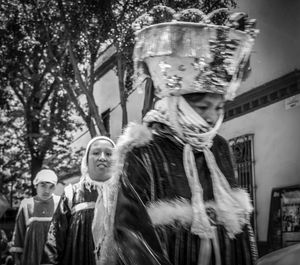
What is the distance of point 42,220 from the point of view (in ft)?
25.1

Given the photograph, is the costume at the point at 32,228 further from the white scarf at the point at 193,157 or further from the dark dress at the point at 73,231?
the white scarf at the point at 193,157

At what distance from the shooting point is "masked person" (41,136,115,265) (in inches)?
179

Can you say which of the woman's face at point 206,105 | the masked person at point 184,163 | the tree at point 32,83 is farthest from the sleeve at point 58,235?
the tree at point 32,83

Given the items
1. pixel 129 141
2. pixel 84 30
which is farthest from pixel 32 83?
pixel 129 141

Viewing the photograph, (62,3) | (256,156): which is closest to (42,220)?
(62,3)

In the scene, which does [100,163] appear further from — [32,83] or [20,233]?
[32,83]

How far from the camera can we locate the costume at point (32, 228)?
741 centimetres

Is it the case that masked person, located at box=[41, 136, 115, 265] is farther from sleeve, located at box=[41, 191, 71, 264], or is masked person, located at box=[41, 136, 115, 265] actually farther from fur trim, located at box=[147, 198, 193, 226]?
fur trim, located at box=[147, 198, 193, 226]

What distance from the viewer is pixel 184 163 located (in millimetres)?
2564

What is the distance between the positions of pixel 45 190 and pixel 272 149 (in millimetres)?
4568

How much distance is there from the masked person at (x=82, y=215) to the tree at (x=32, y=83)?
5938mm

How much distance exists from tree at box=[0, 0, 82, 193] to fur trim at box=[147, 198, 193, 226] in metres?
8.39

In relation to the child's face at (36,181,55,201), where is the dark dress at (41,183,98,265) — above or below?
below

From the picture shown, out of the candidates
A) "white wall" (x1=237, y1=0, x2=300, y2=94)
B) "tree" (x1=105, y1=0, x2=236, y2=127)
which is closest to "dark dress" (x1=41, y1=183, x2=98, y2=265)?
"tree" (x1=105, y1=0, x2=236, y2=127)
